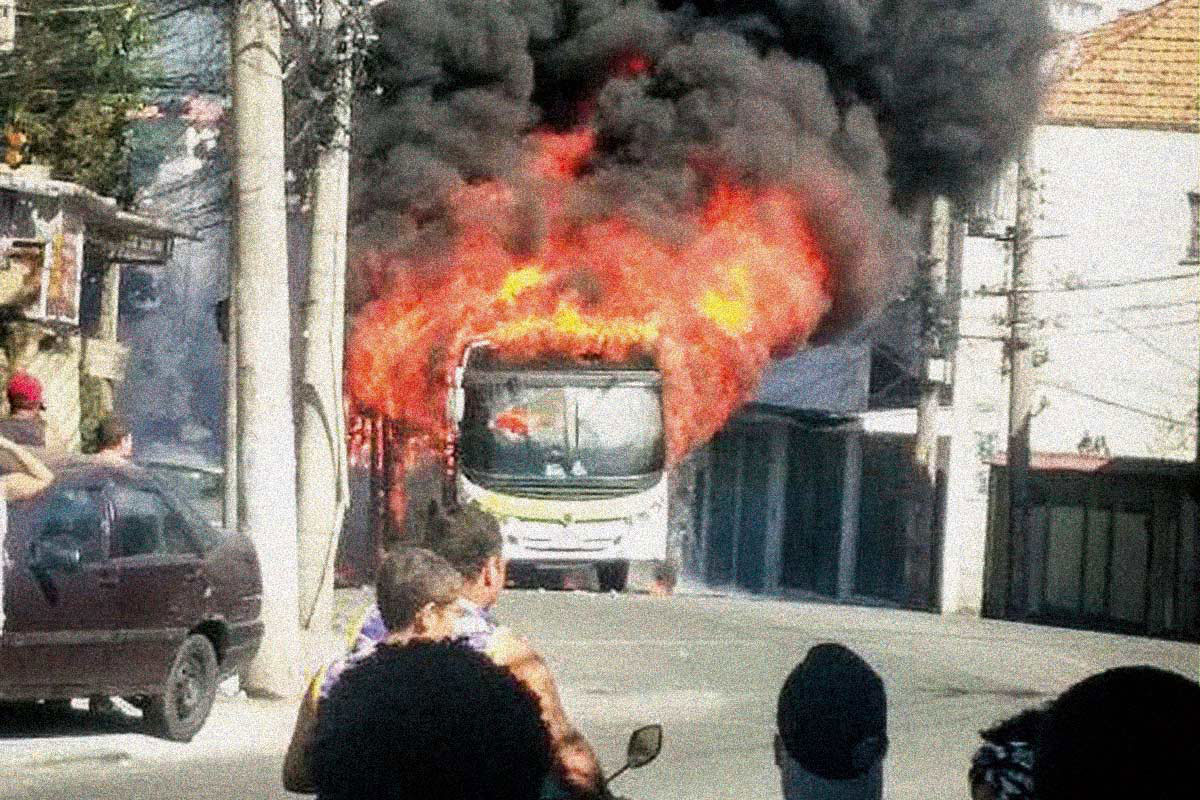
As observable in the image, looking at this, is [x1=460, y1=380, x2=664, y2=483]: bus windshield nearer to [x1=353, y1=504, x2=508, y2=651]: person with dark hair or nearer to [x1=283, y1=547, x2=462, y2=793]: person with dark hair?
[x1=353, y1=504, x2=508, y2=651]: person with dark hair

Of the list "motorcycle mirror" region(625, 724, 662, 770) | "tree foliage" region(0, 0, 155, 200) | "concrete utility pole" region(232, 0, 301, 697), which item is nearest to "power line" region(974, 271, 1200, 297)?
"tree foliage" region(0, 0, 155, 200)

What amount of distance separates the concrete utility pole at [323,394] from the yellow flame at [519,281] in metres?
11.7

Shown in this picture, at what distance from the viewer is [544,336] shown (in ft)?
86.6

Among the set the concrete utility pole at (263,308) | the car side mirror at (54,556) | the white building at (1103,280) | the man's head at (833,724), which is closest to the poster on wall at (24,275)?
the concrete utility pole at (263,308)

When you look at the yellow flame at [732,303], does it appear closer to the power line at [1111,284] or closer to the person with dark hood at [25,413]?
the power line at [1111,284]

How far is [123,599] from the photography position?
453 inches

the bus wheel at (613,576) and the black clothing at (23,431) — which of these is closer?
the black clothing at (23,431)

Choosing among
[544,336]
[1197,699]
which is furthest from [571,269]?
[1197,699]

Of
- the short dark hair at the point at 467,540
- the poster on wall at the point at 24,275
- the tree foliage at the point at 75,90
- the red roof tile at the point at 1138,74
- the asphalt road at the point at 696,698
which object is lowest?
the asphalt road at the point at 696,698

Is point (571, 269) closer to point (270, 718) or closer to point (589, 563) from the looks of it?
point (589, 563)

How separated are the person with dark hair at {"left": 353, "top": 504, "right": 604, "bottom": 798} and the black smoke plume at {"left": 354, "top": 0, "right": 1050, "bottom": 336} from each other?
21.0 m

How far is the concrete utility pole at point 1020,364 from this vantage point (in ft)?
110

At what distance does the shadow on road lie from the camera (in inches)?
478

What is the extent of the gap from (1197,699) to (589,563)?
75.2 feet
